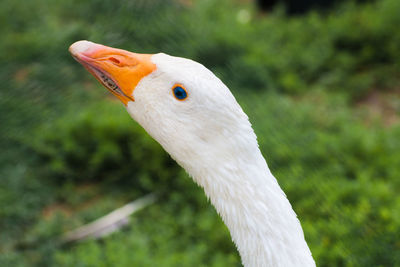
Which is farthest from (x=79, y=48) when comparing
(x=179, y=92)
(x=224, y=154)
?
(x=224, y=154)

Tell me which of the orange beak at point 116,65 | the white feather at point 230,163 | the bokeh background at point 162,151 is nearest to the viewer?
the white feather at point 230,163

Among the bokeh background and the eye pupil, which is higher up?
the eye pupil

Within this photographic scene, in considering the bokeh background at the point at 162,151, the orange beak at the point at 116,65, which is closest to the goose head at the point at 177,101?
the orange beak at the point at 116,65

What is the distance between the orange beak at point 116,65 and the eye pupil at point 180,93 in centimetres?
15

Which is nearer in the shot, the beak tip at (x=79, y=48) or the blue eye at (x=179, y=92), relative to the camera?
the blue eye at (x=179, y=92)

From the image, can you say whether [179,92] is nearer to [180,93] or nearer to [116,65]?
[180,93]

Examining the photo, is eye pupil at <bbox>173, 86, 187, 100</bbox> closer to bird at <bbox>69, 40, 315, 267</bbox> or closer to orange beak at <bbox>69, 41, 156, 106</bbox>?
bird at <bbox>69, 40, 315, 267</bbox>

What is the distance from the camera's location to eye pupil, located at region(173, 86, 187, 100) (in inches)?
65.7

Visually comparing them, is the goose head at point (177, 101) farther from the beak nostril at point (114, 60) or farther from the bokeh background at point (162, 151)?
the bokeh background at point (162, 151)

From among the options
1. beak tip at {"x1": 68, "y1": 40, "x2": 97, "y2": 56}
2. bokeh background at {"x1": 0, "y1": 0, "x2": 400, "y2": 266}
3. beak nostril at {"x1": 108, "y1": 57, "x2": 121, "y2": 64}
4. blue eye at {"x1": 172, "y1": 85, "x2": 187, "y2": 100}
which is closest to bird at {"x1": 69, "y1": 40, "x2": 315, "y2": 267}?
blue eye at {"x1": 172, "y1": 85, "x2": 187, "y2": 100}

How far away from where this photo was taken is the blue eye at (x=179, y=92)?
167 cm

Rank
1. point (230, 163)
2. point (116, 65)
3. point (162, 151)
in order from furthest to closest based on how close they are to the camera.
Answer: point (162, 151)
point (116, 65)
point (230, 163)

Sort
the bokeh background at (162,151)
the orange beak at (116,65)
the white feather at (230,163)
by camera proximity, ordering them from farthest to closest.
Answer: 1. the bokeh background at (162,151)
2. the orange beak at (116,65)
3. the white feather at (230,163)

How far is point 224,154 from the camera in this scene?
1661 millimetres
